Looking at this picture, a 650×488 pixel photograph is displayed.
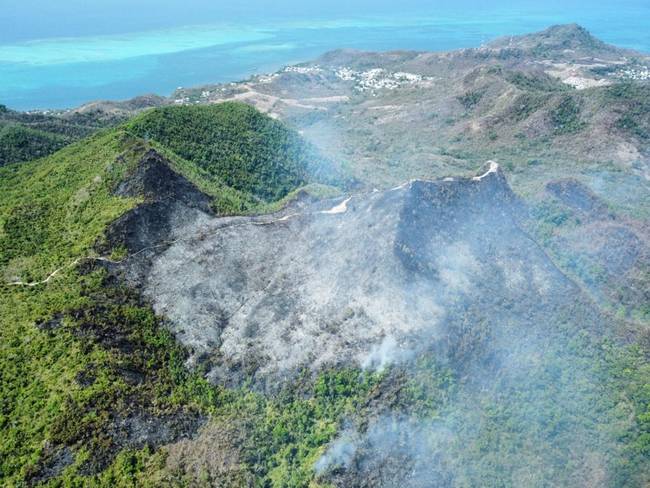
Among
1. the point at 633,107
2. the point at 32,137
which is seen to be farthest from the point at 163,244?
the point at 633,107

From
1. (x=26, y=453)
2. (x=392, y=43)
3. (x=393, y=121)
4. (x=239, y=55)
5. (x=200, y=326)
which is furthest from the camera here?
(x=392, y=43)

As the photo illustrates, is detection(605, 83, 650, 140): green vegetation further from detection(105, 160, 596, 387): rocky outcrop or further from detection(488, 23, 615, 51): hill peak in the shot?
detection(488, 23, 615, 51): hill peak

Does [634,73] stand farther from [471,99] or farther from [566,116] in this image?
[566,116]

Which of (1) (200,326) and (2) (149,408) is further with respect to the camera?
(1) (200,326)

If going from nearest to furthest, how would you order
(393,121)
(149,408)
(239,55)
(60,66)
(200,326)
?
(149,408)
(200,326)
(393,121)
(60,66)
(239,55)

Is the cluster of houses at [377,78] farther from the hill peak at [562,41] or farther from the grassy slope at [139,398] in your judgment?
the grassy slope at [139,398]

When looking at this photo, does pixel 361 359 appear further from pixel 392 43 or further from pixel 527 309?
pixel 392 43

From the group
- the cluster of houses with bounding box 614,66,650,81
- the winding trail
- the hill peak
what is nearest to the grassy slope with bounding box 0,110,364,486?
the winding trail

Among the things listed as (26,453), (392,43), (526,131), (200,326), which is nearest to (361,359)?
(200,326)
